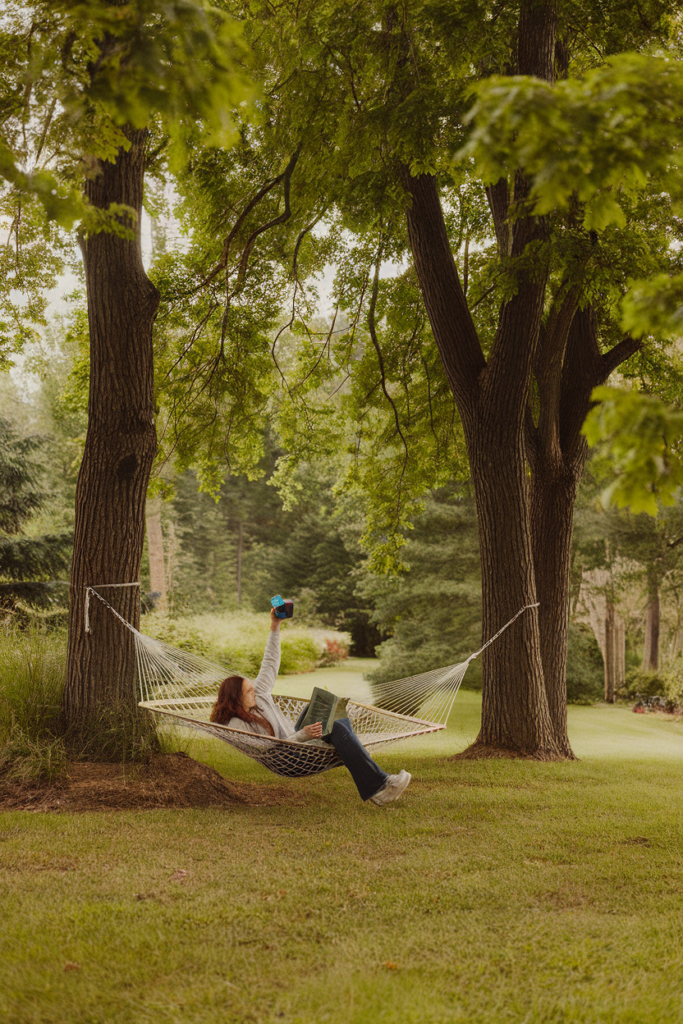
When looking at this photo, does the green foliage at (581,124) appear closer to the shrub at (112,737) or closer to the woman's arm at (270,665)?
the woman's arm at (270,665)

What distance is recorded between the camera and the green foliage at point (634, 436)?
1405 mm

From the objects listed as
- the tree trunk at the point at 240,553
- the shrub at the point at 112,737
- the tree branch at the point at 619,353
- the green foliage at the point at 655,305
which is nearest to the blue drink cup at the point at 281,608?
the shrub at the point at 112,737

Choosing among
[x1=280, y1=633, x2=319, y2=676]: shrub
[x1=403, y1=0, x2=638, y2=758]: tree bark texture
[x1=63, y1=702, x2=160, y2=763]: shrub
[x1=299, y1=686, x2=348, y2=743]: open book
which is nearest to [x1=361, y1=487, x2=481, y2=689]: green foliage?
[x1=280, y1=633, x2=319, y2=676]: shrub

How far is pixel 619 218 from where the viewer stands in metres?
1.76

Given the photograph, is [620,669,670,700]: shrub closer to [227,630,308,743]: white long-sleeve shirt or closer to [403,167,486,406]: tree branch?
[403,167,486,406]: tree branch

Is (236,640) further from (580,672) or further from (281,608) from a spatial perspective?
(281,608)

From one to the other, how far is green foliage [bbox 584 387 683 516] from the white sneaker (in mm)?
2227

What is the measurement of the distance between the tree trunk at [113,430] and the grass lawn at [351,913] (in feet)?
3.83

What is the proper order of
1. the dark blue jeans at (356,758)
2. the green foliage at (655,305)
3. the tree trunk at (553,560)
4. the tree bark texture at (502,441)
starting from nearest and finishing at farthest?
the green foliage at (655,305) → the dark blue jeans at (356,758) → the tree bark texture at (502,441) → the tree trunk at (553,560)

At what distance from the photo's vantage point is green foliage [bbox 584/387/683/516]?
1405 millimetres

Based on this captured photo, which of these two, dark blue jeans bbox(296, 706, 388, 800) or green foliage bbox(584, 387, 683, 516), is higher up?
green foliage bbox(584, 387, 683, 516)

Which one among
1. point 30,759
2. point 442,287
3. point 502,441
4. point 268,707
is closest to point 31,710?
point 30,759

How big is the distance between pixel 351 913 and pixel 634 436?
1651 mm

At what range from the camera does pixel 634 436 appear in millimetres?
1413
